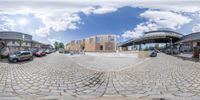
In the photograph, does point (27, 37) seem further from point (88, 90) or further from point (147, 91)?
point (147, 91)

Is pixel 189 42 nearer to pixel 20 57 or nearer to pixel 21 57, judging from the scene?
pixel 21 57

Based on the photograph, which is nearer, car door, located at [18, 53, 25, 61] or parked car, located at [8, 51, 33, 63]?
parked car, located at [8, 51, 33, 63]

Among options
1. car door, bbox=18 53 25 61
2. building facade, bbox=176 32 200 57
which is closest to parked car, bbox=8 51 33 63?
car door, bbox=18 53 25 61

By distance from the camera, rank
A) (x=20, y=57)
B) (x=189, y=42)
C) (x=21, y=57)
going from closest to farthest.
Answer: (x=20, y=57)
(x=21, y=57)
(x=189, y=42)

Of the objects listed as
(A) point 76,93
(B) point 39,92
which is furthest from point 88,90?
(B) point 39,92

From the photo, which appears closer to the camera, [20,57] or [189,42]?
[20,57]

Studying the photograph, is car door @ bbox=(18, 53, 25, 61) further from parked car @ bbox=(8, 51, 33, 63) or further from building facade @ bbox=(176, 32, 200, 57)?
building facade @ bbox=(176, 32, 200, 57)

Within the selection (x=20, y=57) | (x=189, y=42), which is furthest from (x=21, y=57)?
(x=189, y=42)

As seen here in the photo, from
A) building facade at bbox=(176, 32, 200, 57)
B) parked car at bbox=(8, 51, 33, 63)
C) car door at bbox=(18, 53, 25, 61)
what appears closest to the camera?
parked car at bbox=(8, 51, 33, 63)

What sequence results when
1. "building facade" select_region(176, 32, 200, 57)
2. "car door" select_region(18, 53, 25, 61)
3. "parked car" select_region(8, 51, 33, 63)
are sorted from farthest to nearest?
1. "building facade" select_region(176, 32, 200, 57)
2. "car door" select_region(18, 53, 25, 61)
3. "parked car" select_region(8, 51, 33, 63)

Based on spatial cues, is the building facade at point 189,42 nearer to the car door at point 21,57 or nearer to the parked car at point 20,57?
the parked car at point 20,57

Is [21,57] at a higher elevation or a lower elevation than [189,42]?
lower

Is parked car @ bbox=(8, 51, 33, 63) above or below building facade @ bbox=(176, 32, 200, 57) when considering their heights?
below

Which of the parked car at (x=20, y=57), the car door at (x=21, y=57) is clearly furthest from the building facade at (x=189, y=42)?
the car door at (x=21, y=57)
